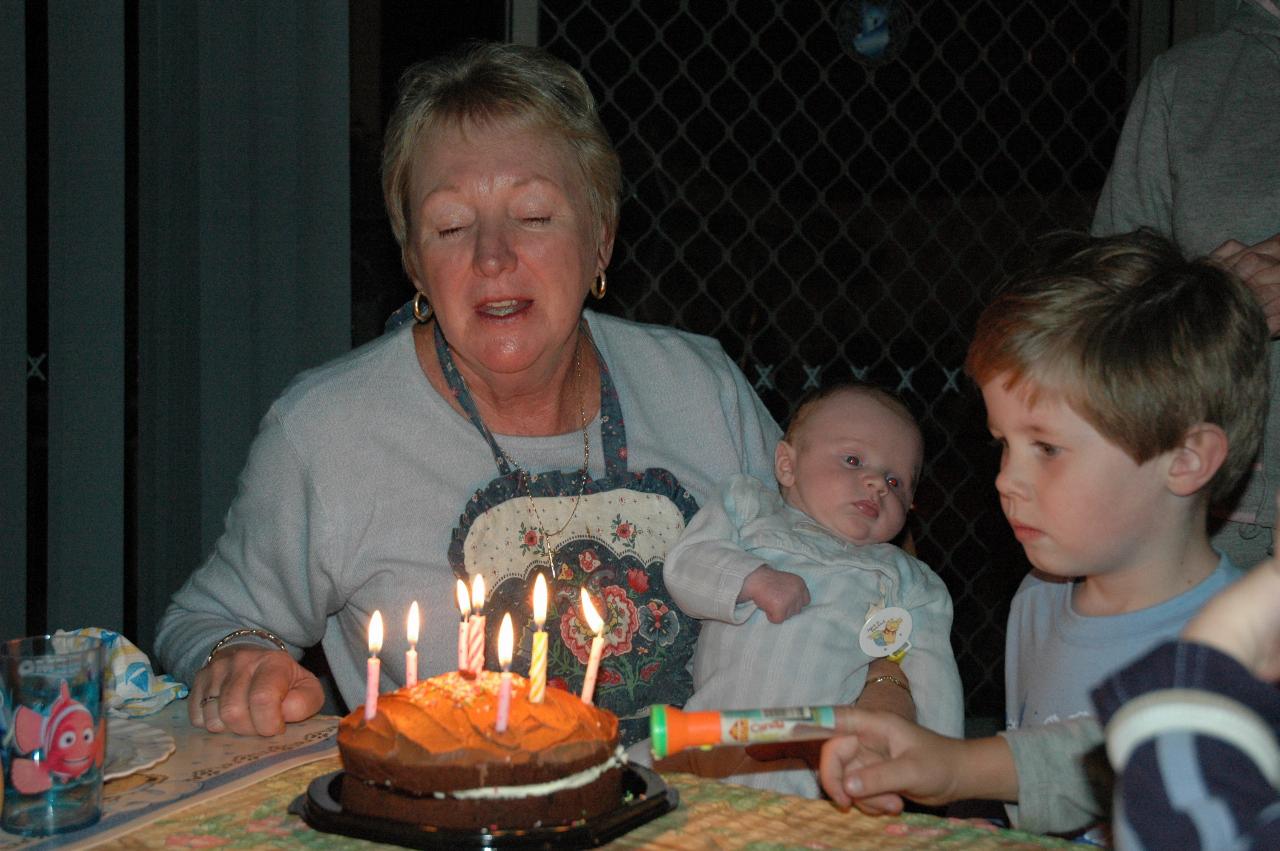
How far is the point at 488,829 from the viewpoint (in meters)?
1.17

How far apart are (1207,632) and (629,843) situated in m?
0.63

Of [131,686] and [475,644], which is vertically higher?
[475,644]

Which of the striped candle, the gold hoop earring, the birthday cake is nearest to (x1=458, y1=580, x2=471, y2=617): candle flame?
the striped candle

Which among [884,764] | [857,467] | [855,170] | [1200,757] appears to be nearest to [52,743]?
[884,764]

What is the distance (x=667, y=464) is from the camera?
2189 mm

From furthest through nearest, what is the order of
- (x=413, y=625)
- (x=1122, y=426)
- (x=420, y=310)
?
(x=420, y=310)
(x=1122, y=426)
(x=413, y=625)

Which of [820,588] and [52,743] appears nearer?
[52,743]

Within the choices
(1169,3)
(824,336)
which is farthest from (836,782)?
(1169,3)

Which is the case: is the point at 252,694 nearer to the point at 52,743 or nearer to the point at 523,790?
the point at 52,743

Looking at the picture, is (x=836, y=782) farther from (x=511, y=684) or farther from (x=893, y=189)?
(x=893, y=189)

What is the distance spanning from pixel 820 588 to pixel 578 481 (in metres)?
0.45

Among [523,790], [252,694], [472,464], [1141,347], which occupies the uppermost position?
[1141,347]

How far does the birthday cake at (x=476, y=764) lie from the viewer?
Result: 120cm

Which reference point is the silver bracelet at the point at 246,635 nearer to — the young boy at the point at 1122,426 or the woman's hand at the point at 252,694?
the woman's hand at the point at 252,694
